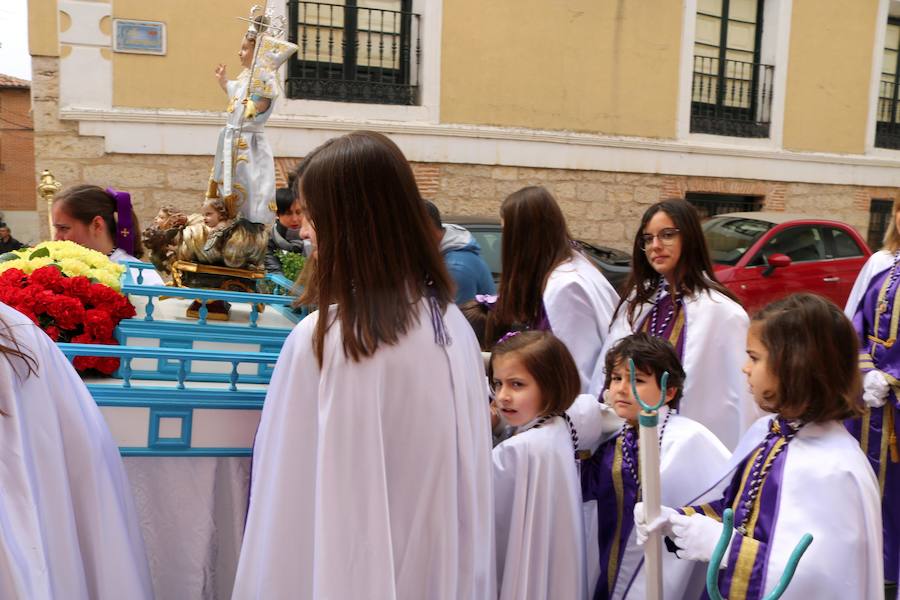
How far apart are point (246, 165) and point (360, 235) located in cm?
212

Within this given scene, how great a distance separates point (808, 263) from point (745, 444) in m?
8.30

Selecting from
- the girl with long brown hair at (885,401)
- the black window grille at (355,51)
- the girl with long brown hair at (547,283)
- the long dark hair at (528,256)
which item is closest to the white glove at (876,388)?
the girl with long brown hair at (885,401)

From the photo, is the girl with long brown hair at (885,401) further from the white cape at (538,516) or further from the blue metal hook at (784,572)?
the blue metal hook at (784,572)

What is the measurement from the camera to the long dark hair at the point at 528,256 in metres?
3.61

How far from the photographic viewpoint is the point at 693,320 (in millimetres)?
3375

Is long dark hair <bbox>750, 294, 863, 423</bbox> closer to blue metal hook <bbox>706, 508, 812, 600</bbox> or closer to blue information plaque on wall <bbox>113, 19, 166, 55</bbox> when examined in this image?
blue metal hook <bbox>706, 508, 812, 600</bbox>

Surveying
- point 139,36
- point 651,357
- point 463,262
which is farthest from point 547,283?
point 139,36

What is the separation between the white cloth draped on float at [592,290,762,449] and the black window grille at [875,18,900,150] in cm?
1449

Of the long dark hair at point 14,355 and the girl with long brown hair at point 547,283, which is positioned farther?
the girl with long brown hair at point 547,283

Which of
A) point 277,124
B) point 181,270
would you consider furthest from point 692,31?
point 181,270

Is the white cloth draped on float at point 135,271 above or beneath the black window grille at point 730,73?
beneath

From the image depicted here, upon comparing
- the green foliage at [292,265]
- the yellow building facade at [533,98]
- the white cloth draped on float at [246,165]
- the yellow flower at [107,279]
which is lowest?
the green foliage at [292,265]

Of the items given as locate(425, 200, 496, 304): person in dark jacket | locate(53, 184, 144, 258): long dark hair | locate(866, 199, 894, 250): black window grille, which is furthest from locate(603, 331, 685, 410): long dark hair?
locate(866, 199, 894, 250): black window grille

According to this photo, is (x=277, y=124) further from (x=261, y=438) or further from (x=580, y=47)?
(x=261, y=438)
